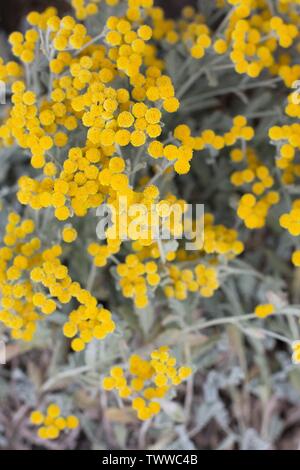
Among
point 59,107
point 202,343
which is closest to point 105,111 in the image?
point 59,107

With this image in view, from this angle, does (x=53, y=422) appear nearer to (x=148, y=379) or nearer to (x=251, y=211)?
(x=148, y=379)

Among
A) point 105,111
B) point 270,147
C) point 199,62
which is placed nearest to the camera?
point 105,111

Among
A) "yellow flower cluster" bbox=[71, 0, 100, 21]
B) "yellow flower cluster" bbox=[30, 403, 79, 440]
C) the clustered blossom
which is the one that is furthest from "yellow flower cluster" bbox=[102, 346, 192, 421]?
"yellow flower cluster" bbox=[71, 0, 100, 21]

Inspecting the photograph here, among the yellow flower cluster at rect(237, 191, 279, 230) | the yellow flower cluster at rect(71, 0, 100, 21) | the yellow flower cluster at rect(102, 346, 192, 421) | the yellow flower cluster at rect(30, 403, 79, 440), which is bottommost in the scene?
the yellow flower cluster at rect(30, 403, 79, 440)

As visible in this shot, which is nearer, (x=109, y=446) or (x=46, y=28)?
(x=46, y=28)

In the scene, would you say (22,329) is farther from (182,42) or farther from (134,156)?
(182,42)

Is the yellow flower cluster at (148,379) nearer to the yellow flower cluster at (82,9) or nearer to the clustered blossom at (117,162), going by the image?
the clustered blossom at (117,162)

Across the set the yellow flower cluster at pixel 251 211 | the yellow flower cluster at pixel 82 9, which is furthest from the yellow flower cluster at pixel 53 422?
the yellow flower cluster at pixel 82 9

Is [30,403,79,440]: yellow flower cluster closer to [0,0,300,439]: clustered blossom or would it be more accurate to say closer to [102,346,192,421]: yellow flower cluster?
[0,0,300,439]: clustered blossom
